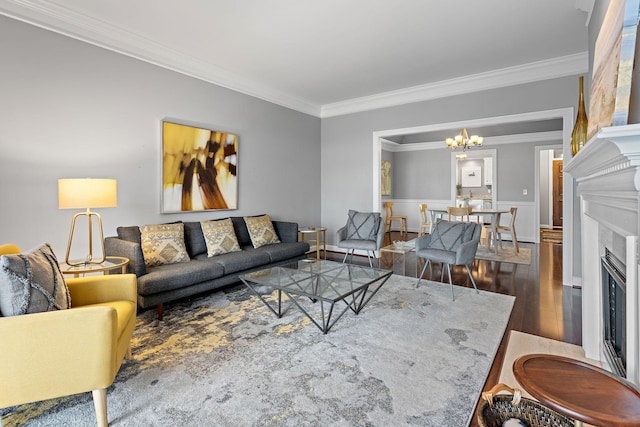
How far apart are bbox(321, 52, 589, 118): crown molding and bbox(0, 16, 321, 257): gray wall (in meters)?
2.06

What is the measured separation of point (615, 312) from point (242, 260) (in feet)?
10.3

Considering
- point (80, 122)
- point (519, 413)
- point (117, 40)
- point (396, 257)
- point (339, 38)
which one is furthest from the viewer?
point (396, 257)

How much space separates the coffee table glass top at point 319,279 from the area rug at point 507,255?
10.9ft

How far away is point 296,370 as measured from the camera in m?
2.10

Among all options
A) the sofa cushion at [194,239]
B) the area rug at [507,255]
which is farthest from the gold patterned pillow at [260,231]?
the area rug at [507,255]

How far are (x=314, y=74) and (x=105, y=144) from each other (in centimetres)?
272

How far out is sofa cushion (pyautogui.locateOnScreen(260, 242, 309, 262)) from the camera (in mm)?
4136

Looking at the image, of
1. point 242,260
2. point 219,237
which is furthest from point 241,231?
point 242,260

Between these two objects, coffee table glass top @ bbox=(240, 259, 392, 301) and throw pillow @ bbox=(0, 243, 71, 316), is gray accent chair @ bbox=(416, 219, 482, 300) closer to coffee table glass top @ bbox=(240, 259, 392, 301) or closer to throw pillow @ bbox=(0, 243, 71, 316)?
coffee table glass top @ bbox=(240, 259, 392, 301)

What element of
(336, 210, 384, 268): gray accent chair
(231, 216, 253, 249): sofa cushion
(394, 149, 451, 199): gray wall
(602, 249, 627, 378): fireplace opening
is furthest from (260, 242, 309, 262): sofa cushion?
(394, 149, 451, 199): gray wall

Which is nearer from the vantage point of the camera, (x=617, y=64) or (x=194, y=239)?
(x=617, y=64)

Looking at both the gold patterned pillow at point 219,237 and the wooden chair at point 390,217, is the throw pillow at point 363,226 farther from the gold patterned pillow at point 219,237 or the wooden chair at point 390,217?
the wooden chair at point 390,217

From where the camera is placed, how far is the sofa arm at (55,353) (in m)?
1.44

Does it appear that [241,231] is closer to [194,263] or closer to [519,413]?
[194,263]
